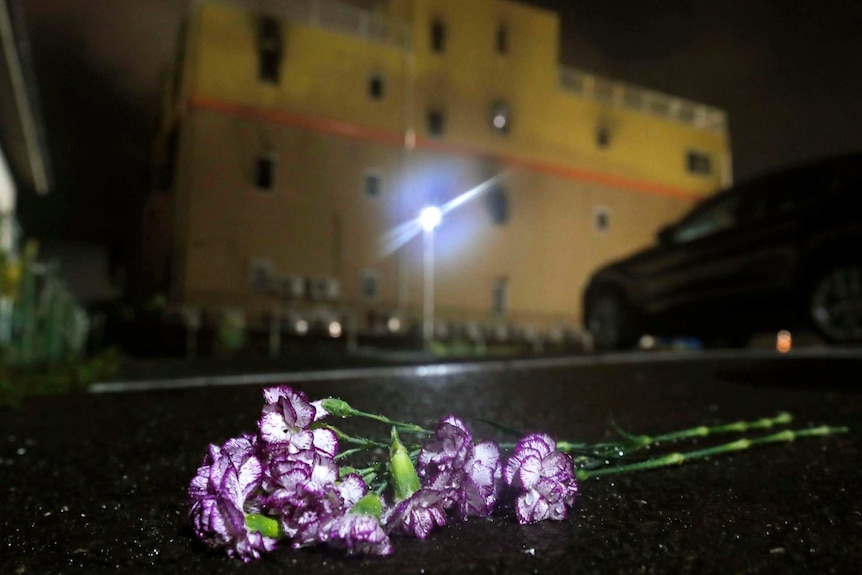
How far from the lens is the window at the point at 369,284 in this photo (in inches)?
723

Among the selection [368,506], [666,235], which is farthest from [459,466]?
[666,235]

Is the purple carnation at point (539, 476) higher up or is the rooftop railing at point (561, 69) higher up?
the rooftop railing at point (561, 69)

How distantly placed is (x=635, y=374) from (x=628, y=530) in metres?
3.16

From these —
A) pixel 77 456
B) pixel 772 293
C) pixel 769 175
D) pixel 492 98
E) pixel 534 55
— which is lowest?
pixel 77 456

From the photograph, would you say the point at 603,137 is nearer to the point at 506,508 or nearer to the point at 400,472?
the point at 506,508

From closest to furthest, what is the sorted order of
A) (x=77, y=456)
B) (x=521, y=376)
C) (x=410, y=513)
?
(x=410, y=513) < (x=77, y=456) < (x=521, y=376)

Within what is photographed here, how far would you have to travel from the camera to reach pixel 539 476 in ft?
4.43

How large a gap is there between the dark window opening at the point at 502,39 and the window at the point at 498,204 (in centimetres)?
463

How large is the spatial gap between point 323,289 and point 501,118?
825cm

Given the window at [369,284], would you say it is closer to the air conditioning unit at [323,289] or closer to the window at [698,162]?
the air conditioning unit at [323,289]

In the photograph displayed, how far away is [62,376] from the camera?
5.42 metres

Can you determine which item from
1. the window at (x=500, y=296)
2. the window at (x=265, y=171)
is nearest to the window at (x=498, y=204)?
the window at (x=500, y=296)

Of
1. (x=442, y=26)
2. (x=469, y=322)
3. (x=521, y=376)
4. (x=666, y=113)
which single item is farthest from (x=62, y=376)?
(x=666, y=113)

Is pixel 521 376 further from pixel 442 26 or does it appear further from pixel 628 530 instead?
pixel 442 26
